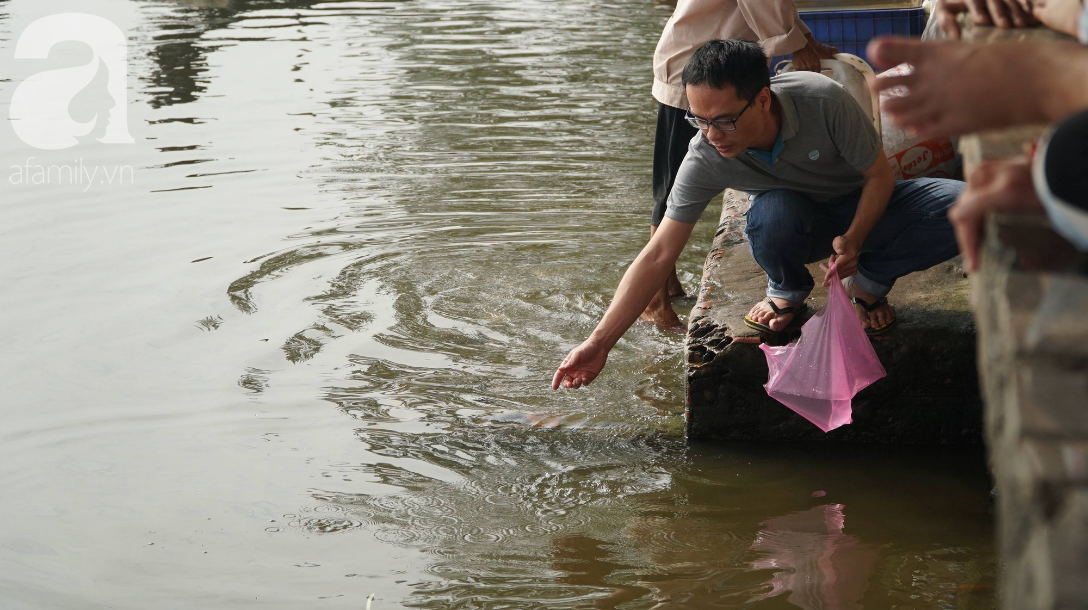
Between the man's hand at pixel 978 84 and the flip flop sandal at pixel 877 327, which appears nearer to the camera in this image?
the man's hand at pixel 978 84

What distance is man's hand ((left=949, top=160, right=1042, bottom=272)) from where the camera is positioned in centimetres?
146

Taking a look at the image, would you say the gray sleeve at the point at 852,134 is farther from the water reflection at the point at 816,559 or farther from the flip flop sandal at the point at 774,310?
the water reflection at the point at 816,559

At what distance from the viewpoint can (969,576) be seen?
2.66m

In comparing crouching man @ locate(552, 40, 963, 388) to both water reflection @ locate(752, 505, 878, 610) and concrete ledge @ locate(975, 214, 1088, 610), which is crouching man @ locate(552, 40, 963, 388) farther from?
concrete ledge @ locate(975, 214, 1088, 610)

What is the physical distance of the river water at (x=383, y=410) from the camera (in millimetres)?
2797

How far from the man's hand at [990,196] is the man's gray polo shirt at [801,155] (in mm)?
1622

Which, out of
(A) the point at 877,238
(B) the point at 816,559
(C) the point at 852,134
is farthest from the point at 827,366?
(C) the point at 852,134

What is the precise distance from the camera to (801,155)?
317 cm

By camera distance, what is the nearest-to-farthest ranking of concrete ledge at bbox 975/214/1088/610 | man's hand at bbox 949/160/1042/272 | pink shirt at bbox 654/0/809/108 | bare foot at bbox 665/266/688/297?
concrete ledge at bbox 975/214/1088/610, man's hand at bbox 949/160/1042/272, pink shirt at bbox 654/0/809/108, bare foot at bbox 665/266/688/297

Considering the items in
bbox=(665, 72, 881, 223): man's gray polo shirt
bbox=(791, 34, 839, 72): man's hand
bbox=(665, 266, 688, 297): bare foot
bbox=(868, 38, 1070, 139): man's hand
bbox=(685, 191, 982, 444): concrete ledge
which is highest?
bbox=(868, 38, 1070, 139): man's hand

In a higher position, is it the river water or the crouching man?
the crouching man

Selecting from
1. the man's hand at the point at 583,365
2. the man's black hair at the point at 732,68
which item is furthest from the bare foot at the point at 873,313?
the man's hand at the point at 583,365

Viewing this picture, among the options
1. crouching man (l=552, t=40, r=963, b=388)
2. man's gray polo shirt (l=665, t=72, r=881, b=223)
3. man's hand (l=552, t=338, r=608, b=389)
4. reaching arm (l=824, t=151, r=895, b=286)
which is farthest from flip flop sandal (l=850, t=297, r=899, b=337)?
man's hand (l=552, t=338, r=608, b=389)

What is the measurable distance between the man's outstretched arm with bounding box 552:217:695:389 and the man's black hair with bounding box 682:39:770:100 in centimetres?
45
